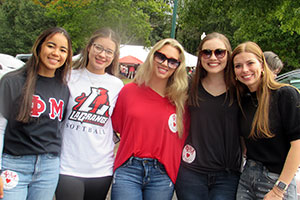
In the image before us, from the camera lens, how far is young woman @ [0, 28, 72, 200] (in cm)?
188

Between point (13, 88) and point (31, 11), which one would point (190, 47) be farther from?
point (13, 88)

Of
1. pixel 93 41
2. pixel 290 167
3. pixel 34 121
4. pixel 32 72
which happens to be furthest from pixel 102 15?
pixel 290 167

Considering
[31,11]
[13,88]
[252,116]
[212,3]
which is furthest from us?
[31,11]

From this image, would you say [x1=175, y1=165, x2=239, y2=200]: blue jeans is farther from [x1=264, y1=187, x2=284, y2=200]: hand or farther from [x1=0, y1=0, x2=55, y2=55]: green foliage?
[x1=0, y1=0, x2=55, y2=55]: green foliage

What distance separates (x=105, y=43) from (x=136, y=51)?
18.3m

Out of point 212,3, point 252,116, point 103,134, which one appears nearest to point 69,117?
point 103,134

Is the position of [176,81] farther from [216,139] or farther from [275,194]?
[275,194]

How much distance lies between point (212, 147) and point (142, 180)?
0.72 m

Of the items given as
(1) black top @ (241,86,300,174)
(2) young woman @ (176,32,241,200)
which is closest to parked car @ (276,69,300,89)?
(2) young woman @ (176,32,241,200)

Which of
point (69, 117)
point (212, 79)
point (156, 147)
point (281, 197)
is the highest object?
point (212, 79)

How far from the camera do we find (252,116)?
7.11 feet

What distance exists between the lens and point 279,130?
202cm

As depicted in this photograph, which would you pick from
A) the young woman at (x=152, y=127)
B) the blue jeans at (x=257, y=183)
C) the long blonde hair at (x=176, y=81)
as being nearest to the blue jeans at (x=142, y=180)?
the young woman at (x=152, y=127)

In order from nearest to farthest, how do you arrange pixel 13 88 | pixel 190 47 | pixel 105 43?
1. pixel 13 88
2. pixel 105 43
3. pixel 190 47
